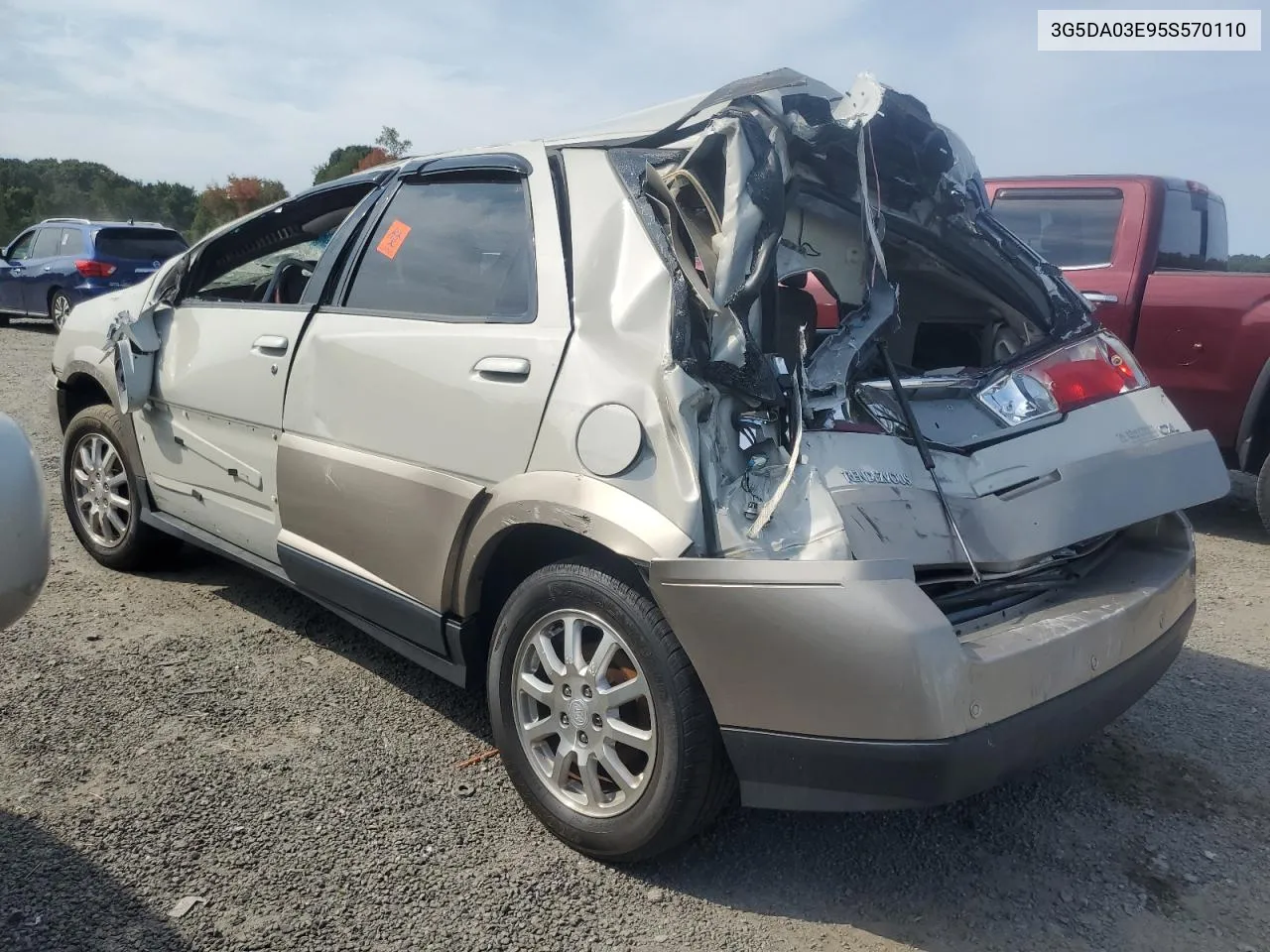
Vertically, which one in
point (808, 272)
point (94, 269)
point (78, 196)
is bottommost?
point (808, 272)

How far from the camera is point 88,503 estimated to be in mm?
4691

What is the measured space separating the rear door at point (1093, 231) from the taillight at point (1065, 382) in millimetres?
2880

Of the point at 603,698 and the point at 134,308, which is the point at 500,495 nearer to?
the point at 603,698

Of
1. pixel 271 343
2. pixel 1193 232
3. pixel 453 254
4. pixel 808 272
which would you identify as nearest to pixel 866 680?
pixel 808 272

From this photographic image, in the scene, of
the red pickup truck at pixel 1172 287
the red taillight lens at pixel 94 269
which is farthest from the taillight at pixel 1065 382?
the red taillight lens at pixel 94 269

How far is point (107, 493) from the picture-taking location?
4559mm

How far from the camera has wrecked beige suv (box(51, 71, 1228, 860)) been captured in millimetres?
2162

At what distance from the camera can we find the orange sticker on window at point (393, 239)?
3.30m

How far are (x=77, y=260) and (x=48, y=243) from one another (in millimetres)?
1217

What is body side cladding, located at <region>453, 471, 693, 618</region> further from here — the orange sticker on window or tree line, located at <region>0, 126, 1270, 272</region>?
tree line, located at <region>0, 126, 1270, 272</region>

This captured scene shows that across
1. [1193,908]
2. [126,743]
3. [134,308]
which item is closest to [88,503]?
[134,308]

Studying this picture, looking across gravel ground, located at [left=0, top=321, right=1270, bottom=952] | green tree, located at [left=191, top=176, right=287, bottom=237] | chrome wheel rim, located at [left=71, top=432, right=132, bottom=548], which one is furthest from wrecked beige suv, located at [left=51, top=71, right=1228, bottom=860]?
green tree, located at [left=191, top=176, right=287, bottom=237]

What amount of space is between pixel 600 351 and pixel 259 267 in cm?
251

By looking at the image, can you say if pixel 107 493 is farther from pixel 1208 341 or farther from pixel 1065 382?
pixel 1208 341
